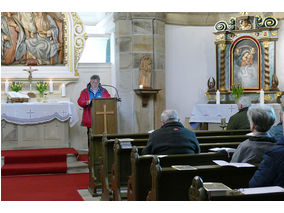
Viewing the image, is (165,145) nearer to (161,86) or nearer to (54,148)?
(54,148)

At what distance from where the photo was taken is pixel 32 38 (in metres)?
11.3

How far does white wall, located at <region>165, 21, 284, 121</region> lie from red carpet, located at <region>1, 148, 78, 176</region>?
3790 millimetres

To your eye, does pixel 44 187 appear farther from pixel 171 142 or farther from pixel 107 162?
pixel 171 142

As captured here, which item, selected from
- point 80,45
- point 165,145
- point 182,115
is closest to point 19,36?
point 80,45

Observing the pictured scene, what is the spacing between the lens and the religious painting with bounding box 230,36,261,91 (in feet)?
36.8

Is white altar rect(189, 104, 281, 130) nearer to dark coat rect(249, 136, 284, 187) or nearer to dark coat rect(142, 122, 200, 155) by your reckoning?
dark coat rect(142, 122, 200, 155)

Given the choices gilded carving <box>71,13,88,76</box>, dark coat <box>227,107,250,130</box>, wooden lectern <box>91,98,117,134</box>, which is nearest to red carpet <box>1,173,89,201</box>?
wooden lectern <box>91,98,117,134</box>

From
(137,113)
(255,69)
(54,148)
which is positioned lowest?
(54,148)

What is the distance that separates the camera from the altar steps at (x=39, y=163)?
816 cm

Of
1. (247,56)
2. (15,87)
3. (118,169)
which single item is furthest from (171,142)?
(247,56)

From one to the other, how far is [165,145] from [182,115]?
24.5 feet

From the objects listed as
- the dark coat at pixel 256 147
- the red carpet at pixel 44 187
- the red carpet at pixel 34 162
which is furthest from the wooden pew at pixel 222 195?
the red carpet at pixel 34 162

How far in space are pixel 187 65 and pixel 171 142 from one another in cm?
761

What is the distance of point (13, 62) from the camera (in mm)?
11219
